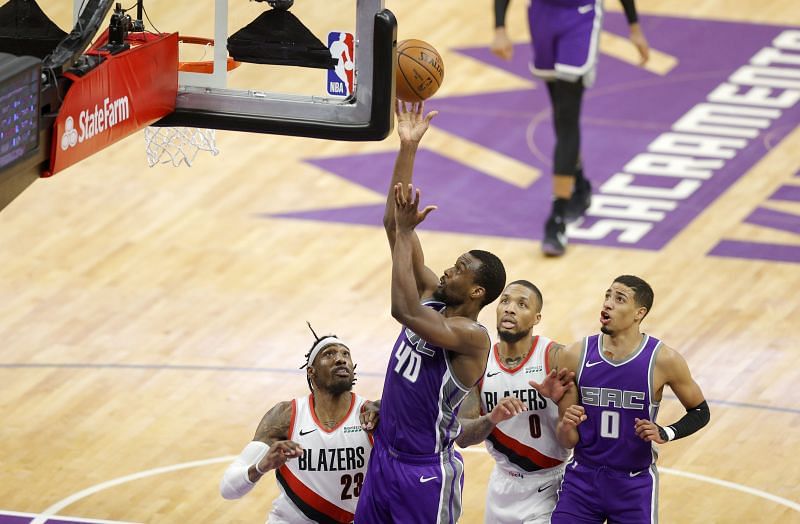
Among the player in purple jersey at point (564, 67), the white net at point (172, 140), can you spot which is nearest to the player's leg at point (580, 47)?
the player in purple jersey at point (564, 67)

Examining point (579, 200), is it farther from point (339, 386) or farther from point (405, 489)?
point (405, 489)

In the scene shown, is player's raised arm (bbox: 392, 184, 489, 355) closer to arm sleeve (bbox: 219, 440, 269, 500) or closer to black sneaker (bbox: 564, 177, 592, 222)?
arm sleeve (bbox: 219, 440, 269, 500)

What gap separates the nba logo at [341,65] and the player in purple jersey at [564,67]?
5.04 m

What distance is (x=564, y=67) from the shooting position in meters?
12.6

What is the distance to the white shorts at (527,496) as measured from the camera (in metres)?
8.34

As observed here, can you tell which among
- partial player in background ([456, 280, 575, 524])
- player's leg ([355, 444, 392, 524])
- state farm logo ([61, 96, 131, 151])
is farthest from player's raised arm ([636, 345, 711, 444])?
state farm logo ([61, 96, 131, 151])

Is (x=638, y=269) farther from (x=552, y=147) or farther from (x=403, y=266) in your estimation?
(x=403, y=266)

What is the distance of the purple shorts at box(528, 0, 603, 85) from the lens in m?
12.6

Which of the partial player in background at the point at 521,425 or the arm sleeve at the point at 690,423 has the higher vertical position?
the arm sleeve at the point at 690,423

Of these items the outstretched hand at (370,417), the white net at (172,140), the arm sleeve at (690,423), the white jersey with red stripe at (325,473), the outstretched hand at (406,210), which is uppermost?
the outstretched hand at (406,210)

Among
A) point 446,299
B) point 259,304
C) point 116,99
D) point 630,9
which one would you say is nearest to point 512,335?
point 446,299

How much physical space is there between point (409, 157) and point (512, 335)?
1.31 meters

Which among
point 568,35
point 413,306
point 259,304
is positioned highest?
point 413,306

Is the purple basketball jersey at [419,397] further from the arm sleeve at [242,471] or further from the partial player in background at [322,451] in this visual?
the arm sleeve at [242,471]
